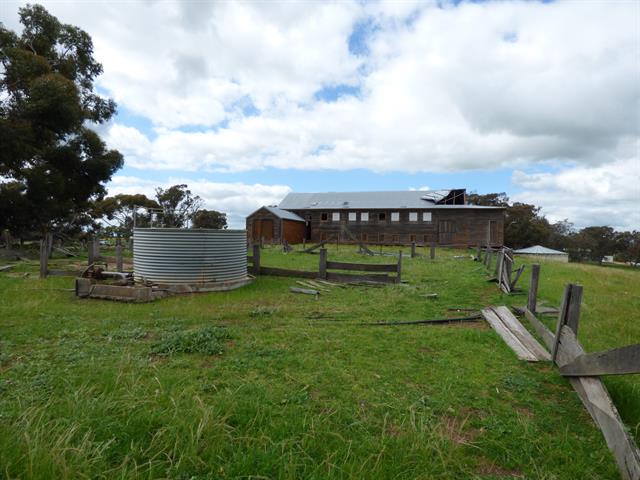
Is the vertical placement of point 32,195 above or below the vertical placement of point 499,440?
above

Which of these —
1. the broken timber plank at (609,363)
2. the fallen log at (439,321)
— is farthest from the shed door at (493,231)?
the broken timber plank at (609,363)

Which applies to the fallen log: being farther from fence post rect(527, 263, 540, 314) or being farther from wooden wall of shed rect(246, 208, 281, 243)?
wooden wall of shed rect(246, 208, 281, 243)

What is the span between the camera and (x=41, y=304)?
8.58 metres

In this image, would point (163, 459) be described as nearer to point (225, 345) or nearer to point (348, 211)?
point (225, 345)

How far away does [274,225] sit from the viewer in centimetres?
4316

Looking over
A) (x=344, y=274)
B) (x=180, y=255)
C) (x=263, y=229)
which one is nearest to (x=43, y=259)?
(x=180, y=255)

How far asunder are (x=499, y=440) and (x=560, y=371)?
1988mm

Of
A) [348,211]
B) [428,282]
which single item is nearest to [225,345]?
[428,282]

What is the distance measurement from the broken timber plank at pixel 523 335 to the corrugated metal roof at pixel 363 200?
34966 mm

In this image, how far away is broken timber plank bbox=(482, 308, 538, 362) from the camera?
5286 mm

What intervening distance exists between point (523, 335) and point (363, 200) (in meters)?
40.4

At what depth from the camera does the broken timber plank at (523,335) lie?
17.7ft

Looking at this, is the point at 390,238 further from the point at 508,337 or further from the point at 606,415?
the point at 606,415

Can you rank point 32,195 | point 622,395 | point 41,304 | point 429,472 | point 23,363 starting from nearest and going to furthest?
point 429,472 → point 622,395 → point 23,363 → point 41,304 → point 32,195
